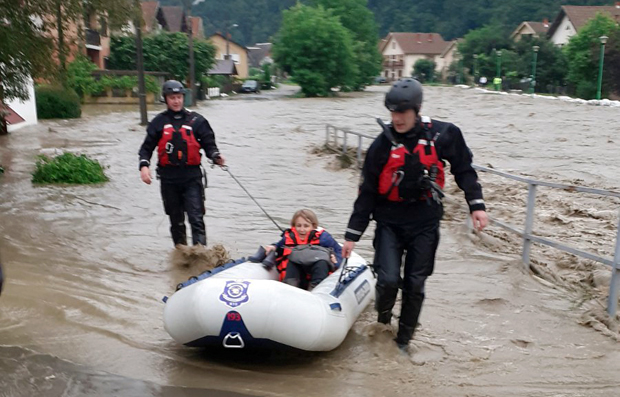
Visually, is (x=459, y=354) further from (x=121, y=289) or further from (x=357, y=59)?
(x=357, y=59)

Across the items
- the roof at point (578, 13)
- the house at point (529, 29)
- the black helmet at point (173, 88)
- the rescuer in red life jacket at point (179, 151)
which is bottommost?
the rescuer in red life jacket at point (179, 151)

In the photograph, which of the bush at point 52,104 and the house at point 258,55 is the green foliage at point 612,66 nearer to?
the bush at point 52,104

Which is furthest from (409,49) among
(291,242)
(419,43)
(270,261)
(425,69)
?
(270,261)

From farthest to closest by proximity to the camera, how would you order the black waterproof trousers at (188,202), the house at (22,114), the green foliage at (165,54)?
the green foliage at (165,54) → the house at (22,114) → the black waterproof trousers at (188,202)

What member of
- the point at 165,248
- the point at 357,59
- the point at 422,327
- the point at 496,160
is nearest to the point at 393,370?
the point at 422,327

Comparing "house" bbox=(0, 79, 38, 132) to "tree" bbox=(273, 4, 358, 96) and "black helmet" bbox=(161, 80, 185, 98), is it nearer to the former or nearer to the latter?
"black helmet" bbox=(161, 80, 185, 98)

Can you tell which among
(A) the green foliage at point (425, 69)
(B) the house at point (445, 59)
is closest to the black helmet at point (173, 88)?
(A) the green foliage at point (425, 69)

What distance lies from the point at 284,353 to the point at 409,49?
112 metres

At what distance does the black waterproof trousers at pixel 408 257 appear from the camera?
508cm

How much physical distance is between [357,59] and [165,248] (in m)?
59.1

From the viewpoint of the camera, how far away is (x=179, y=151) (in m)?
7.35

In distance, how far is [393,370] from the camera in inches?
201

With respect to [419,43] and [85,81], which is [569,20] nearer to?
[419,43]

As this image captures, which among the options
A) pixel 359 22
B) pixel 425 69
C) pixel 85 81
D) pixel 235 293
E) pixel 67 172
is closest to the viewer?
pixel 235 293
